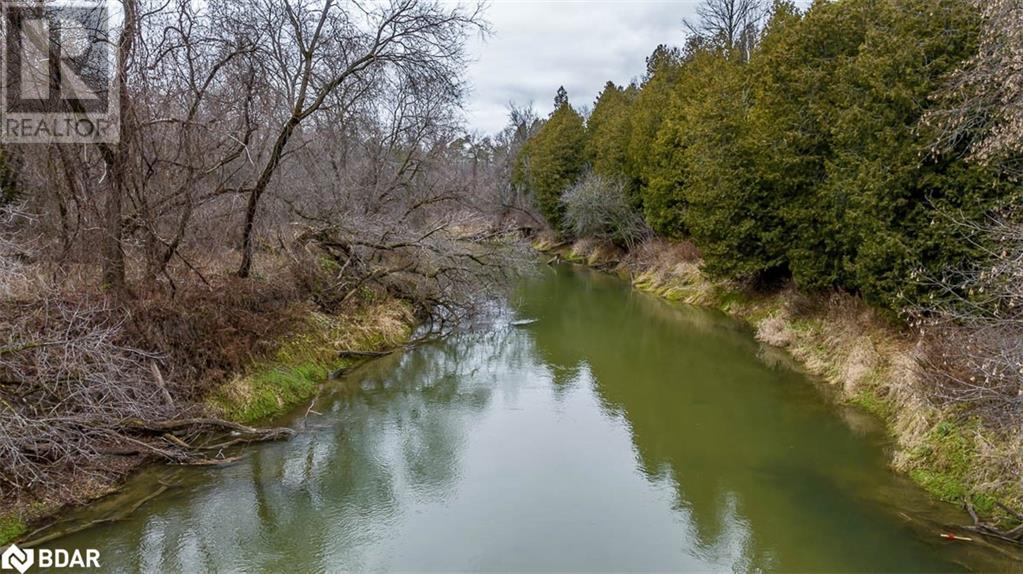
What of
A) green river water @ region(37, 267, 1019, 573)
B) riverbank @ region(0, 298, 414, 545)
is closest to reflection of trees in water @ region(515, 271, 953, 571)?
green river water @ region(37, 267, 1019, 573)

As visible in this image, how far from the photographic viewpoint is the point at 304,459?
8.45 metres

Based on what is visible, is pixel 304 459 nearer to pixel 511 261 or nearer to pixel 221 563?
pixel 221 563

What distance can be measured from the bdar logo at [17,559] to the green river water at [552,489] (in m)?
0.35

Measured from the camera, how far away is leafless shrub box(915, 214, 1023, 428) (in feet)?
20.5

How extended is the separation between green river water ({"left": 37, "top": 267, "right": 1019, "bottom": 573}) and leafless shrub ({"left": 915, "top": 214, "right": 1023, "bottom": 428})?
135 cm

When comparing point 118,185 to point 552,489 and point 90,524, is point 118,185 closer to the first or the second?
point 90,524

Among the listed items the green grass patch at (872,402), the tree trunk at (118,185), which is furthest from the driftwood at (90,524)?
the green grass patch at (872,402)

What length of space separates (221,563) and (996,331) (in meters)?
8.77

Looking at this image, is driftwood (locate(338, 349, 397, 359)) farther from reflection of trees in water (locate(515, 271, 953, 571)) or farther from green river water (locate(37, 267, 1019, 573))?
reflection of trees in water (locate(515, 271, 953, 571))

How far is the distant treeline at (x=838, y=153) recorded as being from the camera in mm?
9391

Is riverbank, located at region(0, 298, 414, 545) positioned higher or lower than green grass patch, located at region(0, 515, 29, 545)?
higher

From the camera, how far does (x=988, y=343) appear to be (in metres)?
7.27

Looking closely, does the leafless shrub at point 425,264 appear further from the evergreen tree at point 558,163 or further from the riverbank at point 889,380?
the evergreen tree at point 558,163

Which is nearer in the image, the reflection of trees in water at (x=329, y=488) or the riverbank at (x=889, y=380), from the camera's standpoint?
the reflection of trees in water at (x=329, y=488)
